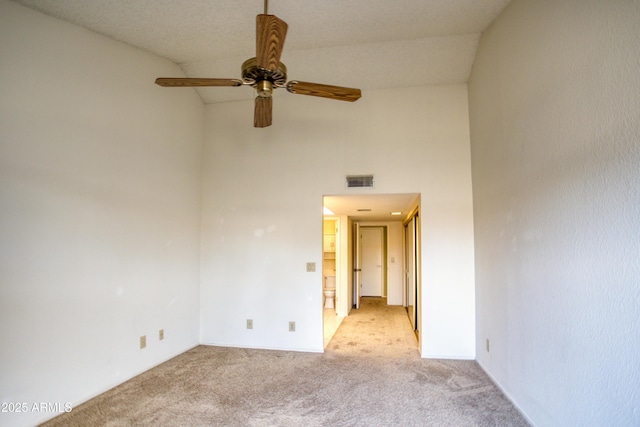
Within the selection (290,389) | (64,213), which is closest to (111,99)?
(64,213)

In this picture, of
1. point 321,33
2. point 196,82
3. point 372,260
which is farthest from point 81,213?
point 372,260

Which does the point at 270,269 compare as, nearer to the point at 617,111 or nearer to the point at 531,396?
the point at 531,396

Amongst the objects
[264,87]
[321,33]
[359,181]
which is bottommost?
[359,181]

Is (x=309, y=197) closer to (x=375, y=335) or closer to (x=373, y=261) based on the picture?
(x=375, y=335)

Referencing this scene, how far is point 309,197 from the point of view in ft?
13.7

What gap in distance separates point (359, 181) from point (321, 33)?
1622 mm

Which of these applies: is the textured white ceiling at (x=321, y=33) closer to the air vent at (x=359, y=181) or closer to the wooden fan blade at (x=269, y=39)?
the air vent at (x=359, y=181)

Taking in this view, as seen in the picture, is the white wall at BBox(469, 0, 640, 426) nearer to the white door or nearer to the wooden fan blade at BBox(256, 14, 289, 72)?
the wooden fan blade at BBox(256, 14, 289, 72)

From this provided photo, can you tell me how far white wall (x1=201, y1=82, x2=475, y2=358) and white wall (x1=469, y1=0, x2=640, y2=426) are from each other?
753 millimetres

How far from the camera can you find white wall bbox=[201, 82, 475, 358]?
3834 millimetres

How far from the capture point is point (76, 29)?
9.16 feet

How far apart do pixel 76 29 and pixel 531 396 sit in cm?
449

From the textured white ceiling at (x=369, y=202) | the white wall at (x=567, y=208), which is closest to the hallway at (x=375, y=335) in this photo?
the white wall at (x=567, y=208)

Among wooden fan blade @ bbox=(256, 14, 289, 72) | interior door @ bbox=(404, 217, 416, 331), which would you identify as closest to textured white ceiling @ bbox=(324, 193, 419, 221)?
interior door @ bbox=(404, 217, 416, 331)
